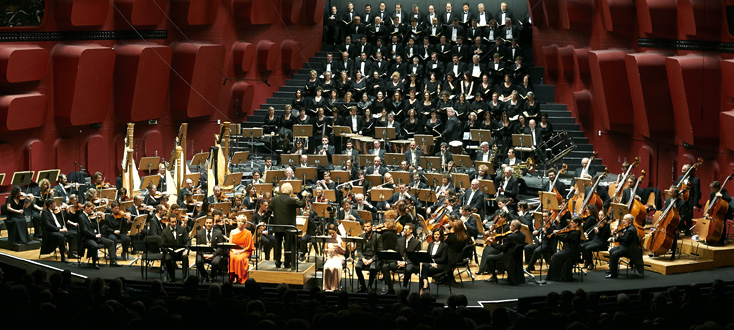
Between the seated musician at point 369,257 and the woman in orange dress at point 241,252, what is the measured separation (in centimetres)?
164

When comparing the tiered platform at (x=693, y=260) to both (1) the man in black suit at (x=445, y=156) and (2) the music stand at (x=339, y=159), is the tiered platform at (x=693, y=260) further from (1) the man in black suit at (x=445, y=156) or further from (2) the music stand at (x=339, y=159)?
(2) the music stand at (x=339, y=159)

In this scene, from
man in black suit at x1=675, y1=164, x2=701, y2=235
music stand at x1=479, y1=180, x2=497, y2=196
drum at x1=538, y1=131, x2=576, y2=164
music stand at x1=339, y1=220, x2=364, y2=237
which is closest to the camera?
music stand at x1=339, y1=220, x2=364, y2=237

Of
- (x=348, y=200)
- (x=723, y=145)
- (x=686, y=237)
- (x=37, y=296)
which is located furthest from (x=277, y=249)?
(x=723, y=145)

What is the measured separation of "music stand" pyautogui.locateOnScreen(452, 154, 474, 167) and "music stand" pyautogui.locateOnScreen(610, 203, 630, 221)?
355 centimetres

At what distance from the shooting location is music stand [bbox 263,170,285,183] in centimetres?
1739

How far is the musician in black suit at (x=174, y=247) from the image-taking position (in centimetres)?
1351

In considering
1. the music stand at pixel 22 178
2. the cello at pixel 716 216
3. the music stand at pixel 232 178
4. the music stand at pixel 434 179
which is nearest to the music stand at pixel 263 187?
the music stand at pixel 232 178

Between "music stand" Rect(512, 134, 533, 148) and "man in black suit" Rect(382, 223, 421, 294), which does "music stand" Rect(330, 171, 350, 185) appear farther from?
"man in black suit" Rect(382, 223, 421, 294)

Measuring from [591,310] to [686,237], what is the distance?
702 cm

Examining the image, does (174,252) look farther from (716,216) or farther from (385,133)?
(716,216)

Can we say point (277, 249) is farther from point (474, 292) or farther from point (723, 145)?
point (723, 145)

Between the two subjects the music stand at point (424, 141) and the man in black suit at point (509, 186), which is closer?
the man in black suit at point (509, 186)

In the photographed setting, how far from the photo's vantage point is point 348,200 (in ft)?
50.3

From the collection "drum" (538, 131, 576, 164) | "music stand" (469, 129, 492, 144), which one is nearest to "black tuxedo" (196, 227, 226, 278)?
"music stand" (469, 129, 492, 144)
